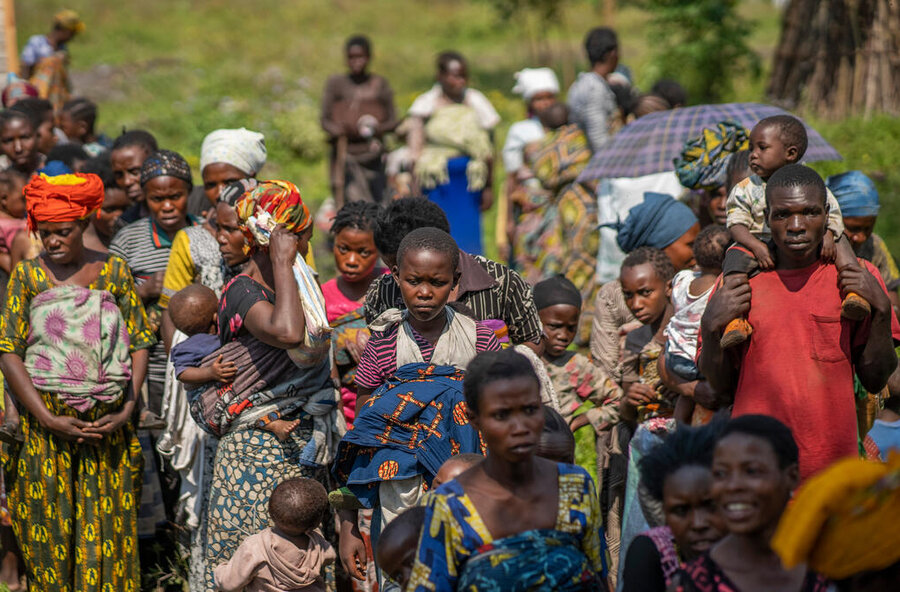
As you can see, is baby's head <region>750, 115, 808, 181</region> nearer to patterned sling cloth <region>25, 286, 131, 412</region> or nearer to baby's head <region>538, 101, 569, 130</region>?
patterned sling cloth <region>25, 286, 131, 412</region>

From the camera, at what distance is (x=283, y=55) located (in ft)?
83.0

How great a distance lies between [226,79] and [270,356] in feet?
59.8

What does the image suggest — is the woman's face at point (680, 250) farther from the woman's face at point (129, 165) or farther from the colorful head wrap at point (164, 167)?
the woman's face at point (129, 165)

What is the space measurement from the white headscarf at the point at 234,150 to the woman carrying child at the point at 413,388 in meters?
2.34

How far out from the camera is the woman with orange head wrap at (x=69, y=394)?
5.39 metres

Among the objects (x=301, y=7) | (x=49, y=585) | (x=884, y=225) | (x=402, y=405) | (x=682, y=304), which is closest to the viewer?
(x=402, y=405)

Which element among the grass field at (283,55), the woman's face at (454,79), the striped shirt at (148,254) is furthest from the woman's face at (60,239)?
the grass field at (283,55)


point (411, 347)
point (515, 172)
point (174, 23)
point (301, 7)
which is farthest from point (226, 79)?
point (411, 347)

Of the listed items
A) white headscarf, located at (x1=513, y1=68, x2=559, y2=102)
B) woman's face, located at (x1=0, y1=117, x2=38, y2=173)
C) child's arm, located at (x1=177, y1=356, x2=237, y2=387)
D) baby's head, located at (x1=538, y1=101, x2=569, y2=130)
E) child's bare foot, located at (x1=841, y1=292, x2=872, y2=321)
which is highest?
white headscarf, located at (x1=513, y1=68, x2=559, y2=102)

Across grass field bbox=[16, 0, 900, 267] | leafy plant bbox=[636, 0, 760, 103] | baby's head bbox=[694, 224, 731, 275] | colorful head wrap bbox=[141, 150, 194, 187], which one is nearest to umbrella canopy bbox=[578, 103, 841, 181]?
baby's head bbox=[694, 224, 731, 275]

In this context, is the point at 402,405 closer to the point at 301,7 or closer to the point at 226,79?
the point at 226,79

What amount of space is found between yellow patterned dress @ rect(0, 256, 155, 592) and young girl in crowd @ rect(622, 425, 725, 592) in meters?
3.14

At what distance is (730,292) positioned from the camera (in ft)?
13.2

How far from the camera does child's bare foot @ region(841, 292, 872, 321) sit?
3.82 metres
